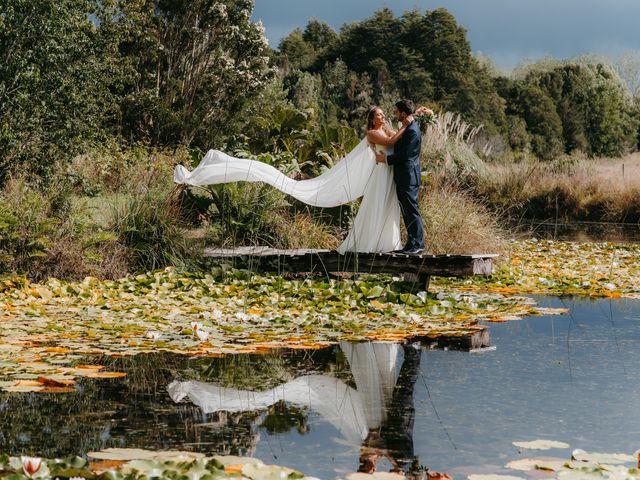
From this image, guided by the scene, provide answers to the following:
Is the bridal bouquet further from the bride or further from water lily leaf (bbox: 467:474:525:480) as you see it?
water lily leaf (bbox: 467:474:525:480)

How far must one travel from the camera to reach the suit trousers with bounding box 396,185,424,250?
32.6 feet

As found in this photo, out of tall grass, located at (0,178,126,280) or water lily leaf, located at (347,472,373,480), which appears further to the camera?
tall grass, located at (0,178,126,280)

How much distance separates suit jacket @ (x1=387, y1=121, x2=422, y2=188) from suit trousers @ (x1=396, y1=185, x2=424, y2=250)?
0.08 meters

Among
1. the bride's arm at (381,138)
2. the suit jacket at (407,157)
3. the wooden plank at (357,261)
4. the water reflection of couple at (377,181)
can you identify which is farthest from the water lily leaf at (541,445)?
the bride's arm at (381,138)

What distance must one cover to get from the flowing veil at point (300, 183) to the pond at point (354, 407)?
4.39 metres

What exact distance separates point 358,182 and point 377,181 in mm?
398

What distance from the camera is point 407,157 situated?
32.6ft

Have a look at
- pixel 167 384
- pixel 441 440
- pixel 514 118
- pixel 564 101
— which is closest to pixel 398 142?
pixel 167 384

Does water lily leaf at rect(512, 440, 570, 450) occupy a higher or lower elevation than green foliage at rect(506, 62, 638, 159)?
lower

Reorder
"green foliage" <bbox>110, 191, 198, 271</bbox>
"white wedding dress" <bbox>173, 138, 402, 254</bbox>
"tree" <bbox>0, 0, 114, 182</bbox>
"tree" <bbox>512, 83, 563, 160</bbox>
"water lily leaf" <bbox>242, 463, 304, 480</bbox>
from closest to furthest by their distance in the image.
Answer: "water lily leaf" <bbox>242, 463, 304, 480</bbox>
"white wedding dress" <bbox>173, 138, 402, 254</bbox>
"green foliage" <bbox>110, 191, 198, 271</bbox>
"tree" <bbox>0, 0, 114, 182</bbox>
"tree" <bbox>512, 83, 563, 160</bbox>

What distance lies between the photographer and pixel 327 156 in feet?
44.7

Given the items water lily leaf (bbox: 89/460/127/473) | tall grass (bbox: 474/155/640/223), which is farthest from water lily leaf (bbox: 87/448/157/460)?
tall grass (bbox: 474/155/640/223)

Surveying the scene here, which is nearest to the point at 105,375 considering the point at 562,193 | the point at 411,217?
the point at 411,217

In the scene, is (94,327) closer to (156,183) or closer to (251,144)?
(156,183)
